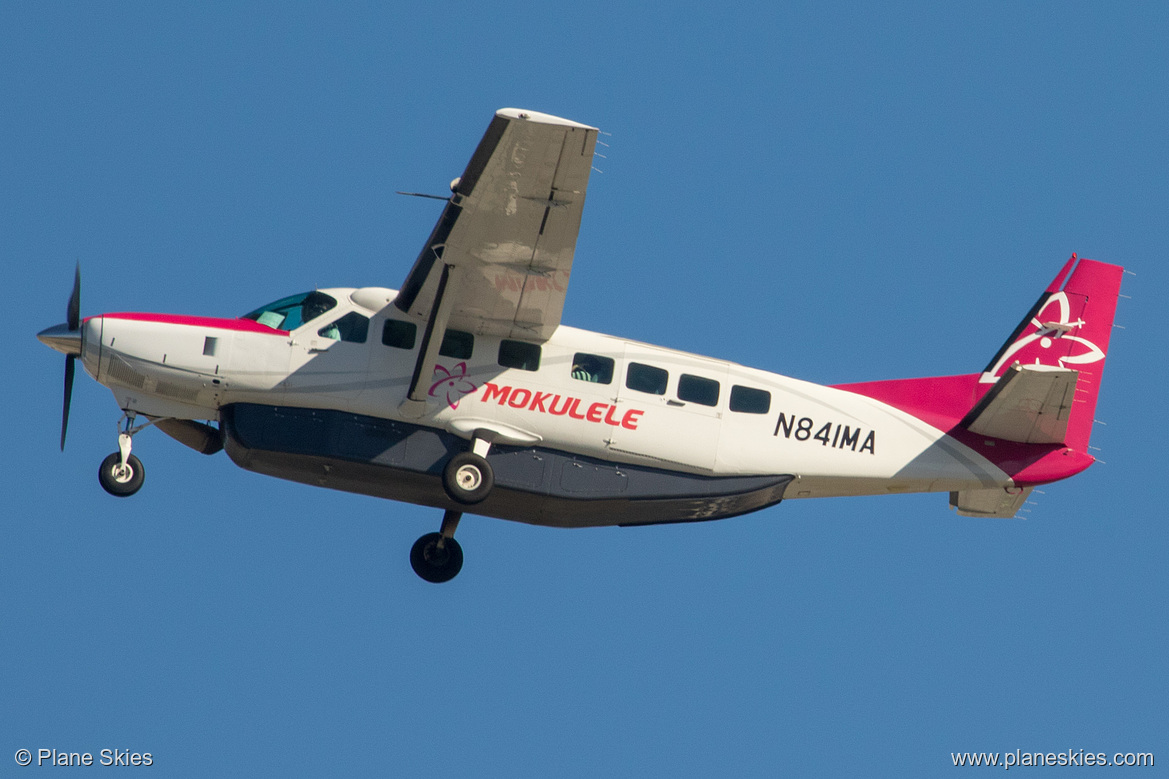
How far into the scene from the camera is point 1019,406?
1994 cm

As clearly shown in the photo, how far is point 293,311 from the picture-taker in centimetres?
1961

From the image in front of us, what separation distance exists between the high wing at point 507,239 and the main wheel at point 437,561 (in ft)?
10.9

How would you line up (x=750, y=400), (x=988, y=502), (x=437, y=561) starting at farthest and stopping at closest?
(x=437, y=561), (x=988, y=502), (x=750, y=400)

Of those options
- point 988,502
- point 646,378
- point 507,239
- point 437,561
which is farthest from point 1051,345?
point 437,561

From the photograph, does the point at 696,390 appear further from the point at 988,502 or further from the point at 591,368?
the point at 988,502

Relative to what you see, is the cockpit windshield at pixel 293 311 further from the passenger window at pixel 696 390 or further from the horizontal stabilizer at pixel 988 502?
the horizontal stabilizer at pixel 988 502

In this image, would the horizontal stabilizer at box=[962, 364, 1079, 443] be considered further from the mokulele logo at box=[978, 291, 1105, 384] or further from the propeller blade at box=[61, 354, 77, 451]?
the propeller blade at box=[61, 354, 77, 451]

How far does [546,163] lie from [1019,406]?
7.61 meters

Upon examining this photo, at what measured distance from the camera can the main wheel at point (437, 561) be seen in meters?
21.6

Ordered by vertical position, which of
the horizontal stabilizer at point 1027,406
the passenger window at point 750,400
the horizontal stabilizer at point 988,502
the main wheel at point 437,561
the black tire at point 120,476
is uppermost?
the horizontal stabilizer at point 1027,406

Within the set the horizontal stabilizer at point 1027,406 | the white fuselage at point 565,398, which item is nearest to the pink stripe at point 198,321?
the white fuselage at point 565,398

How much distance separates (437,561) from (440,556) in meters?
0.09

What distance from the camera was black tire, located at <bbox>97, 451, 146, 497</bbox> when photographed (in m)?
19.3

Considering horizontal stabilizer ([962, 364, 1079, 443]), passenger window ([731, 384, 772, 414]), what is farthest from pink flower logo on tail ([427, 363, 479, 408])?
horizontal stabilizer ([962, 364, 1079, 443])
